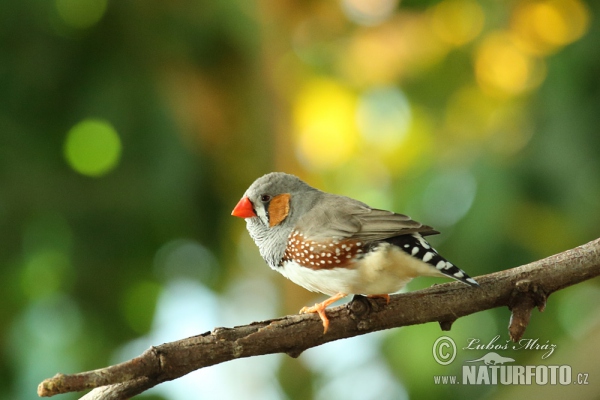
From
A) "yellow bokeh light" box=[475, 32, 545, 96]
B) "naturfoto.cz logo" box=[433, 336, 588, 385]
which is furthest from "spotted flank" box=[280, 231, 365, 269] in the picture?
"yellow bokeh light" box=[475, 32, 545, 96]

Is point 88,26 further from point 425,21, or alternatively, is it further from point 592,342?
point 592,342

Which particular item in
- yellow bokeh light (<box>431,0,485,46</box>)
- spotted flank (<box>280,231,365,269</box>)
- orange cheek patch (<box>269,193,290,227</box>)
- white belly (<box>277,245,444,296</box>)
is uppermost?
yellow bokeh light (<box>431,0,485,46</box>)

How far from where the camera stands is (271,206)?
128 inches

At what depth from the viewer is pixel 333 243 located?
2.95 meters

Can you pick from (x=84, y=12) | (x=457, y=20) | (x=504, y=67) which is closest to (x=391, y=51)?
(x=457, y=20)

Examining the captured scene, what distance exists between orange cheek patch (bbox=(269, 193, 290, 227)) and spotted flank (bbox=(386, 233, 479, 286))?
0.55 m

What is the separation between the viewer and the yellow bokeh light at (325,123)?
5.91 metres

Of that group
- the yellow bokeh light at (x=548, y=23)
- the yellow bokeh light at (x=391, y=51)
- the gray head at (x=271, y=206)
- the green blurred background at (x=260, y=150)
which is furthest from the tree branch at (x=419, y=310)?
A: the yellow bokeh light at (x=391, y=51)

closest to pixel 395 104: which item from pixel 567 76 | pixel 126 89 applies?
pixel 567 76

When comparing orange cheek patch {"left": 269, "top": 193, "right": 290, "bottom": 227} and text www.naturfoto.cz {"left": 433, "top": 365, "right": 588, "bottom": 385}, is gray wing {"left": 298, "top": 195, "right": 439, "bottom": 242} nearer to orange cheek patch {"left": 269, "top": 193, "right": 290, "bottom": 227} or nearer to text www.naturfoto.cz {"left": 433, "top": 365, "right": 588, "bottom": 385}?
orange cheek patch {"left": 269, "top": 193, "right": 290, "bottom": 227}

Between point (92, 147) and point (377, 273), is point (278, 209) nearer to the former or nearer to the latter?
point (377, 273)

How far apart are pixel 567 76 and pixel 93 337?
4.07 m

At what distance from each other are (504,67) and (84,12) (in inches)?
133

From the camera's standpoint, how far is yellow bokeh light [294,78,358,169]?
5910 mm
